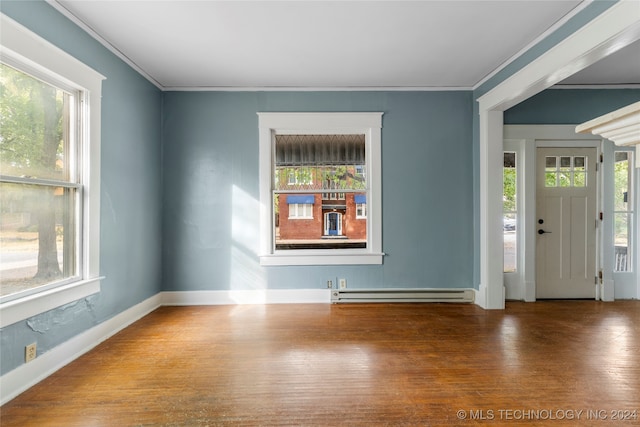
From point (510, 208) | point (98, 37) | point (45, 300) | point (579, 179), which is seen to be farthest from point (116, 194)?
point (579, 179)

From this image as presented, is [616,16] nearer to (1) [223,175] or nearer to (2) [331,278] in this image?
(2) [331,278]

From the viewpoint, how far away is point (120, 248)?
130 inches

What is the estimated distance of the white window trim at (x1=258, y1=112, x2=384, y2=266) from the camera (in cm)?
420

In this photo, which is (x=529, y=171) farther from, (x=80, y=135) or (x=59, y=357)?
(x=59, y=357)

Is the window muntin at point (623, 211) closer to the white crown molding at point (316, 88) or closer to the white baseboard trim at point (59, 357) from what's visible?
the white crown molding at point (316, 88)

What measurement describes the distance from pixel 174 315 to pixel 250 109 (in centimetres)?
262

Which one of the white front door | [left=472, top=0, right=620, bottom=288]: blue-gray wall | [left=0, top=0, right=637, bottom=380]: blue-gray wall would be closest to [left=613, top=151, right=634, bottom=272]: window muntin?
the white front door

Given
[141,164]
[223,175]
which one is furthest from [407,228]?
[141,164]

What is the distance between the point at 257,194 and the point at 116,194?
154 centimetres

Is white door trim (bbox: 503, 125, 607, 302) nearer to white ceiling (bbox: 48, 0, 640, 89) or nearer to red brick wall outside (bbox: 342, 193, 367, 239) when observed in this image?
white ceiling (bbox: 48, 0, 640, 89)

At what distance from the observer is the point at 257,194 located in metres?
4.21

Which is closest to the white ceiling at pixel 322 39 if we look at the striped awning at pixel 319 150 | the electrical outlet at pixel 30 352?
the striped awning at pixel 319 150

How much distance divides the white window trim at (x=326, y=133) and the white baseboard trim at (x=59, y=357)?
5.34 feet

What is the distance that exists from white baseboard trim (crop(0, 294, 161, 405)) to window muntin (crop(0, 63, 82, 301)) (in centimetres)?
49
